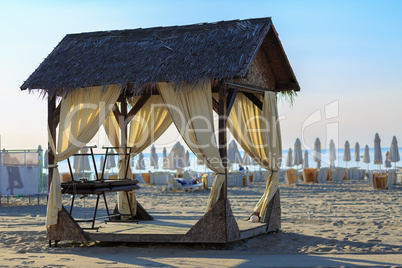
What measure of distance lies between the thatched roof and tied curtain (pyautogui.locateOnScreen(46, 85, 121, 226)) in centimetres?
19

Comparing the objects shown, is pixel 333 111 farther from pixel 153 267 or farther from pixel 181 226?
pixel 153 267

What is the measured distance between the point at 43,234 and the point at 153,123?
8.53 ft

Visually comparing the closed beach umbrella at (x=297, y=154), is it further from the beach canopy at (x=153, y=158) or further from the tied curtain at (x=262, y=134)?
the tied curtain at (x=262, y=134)

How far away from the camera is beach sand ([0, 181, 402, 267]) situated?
6.75 meters

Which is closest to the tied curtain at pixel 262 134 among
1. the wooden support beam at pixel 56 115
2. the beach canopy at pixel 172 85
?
the beach canopy at pixel 172 85

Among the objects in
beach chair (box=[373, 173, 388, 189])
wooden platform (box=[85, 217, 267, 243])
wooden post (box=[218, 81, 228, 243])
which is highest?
wooden post (box=[218, 81, 228, 243])

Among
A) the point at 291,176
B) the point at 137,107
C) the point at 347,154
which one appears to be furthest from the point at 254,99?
the point at 347,154

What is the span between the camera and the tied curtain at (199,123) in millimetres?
7754

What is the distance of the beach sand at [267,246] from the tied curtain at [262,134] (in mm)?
787

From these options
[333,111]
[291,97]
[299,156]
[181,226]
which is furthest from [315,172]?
[181,226]

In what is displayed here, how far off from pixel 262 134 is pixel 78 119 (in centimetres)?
296

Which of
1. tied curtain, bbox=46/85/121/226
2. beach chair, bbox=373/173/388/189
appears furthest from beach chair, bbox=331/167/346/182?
tied curtain, bbox=46/85/121/226

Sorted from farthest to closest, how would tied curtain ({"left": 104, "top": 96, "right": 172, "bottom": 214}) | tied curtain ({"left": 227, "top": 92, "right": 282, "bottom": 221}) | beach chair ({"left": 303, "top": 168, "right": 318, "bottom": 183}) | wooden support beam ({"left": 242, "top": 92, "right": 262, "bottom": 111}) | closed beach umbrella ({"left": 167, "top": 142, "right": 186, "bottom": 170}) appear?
1. closed beach umbrella ({"left": 167, "top": 142, "right": 186, "bottom": 170})
2. beach chair ({"left": 303, "top": 168, "right": 318, "bottom": 183})
3. tied curtain ({"left": 104, "top": 96, "right": 172, "bottom": 214})
4. wooden support beam ({"left": 242, "top": 92, "right": 262, "bottom": 111})
5. tied curtain ({"left": 227, "top": 92, "right": 282, "bottom": 221})

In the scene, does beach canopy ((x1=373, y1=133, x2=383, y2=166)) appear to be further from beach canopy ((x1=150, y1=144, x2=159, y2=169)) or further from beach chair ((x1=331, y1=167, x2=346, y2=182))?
beach canopy ((x1=150, y1=144, x2=159, y2=169))
